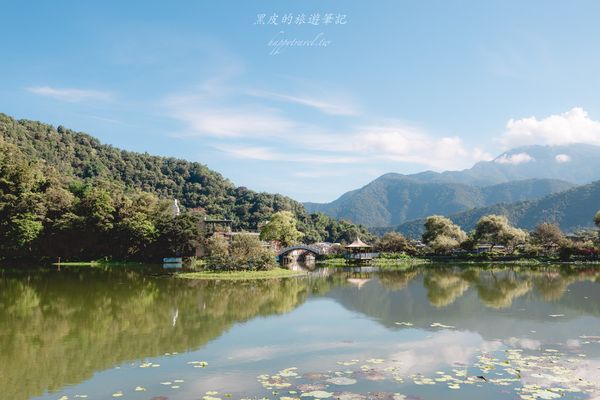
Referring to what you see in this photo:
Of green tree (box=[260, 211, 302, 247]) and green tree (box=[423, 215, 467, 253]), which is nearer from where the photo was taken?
green tree (box=[423, 215, 467, 253])

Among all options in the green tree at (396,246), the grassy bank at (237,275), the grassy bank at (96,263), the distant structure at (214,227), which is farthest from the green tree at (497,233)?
the grassy bank at (96,263)

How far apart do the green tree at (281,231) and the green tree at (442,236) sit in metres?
16.8

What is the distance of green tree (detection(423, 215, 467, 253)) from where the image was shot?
56906mm

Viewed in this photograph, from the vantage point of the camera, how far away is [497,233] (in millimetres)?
57281

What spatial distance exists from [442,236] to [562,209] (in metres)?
85.8

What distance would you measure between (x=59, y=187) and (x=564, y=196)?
125 m

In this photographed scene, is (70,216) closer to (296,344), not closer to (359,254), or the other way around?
(359,254)

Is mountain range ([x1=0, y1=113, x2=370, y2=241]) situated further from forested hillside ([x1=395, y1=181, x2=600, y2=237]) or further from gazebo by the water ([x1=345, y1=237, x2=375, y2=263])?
forested hillside ([x1=395, y1=181, x2=600, y2=237])

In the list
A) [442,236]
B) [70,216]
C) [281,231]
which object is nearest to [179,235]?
[70,216]

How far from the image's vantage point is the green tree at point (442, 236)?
187ft

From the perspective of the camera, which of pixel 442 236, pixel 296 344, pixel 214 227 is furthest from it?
pixel 442 236

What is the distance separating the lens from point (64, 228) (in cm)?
4450

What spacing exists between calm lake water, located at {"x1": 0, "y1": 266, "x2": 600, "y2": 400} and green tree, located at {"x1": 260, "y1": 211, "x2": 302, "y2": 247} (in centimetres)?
3273

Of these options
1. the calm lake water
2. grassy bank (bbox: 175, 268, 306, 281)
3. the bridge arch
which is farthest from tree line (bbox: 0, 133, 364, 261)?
the calm lake water
